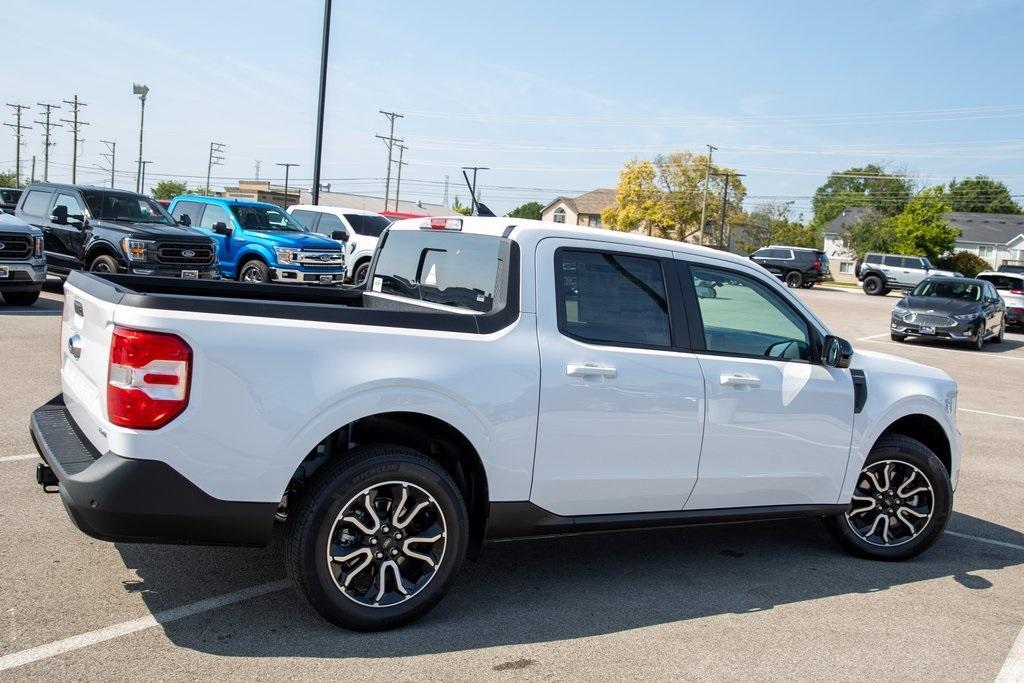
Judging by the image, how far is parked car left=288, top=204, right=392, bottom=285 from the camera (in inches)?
863

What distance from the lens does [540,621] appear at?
13.8 feet

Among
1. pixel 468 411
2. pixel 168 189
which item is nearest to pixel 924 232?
pixel 468 411

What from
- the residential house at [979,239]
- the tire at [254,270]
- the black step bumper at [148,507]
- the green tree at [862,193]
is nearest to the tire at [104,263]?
the tire at [254,270]

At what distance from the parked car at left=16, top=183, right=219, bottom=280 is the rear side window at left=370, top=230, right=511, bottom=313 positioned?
400 inches

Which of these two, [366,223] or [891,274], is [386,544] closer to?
[366,223]

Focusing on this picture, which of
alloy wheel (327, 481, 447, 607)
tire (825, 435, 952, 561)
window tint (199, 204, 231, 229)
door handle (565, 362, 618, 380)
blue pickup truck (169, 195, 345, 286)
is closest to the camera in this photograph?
alloy wheel (327, 481, 447, 607)

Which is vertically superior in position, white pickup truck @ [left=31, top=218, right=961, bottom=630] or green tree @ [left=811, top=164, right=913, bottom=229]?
green tree @ [left=811, top=164, right=913, bottom=229]

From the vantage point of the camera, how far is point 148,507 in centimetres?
348

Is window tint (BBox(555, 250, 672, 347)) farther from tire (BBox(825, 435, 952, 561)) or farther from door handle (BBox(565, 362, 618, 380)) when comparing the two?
tire (BBox(825, 435, 952, 561))

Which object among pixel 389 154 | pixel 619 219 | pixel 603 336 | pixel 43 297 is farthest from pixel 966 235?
pixel 603 336

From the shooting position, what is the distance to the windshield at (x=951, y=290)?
22.2 metres

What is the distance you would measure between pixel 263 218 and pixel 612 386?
16.4 meters

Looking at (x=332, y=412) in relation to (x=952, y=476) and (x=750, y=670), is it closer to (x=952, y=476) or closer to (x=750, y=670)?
(x=750, y=670)

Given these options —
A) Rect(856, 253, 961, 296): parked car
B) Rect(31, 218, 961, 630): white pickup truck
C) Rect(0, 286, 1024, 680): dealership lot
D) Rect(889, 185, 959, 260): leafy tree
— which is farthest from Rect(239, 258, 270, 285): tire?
Rect(889, 185, 959, 260): leafy tree
